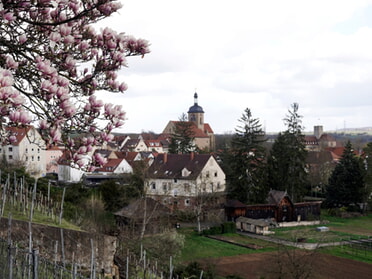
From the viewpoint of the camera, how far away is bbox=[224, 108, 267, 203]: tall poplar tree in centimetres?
4119

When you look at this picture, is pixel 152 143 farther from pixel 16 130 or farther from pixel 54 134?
pixel 54 134

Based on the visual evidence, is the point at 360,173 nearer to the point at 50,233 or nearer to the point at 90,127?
the point at 50,233

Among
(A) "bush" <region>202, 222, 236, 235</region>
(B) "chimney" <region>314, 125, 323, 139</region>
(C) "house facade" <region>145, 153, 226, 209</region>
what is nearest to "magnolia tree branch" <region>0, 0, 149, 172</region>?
(A) "bush" <region>202, 222, 236, 235</region>

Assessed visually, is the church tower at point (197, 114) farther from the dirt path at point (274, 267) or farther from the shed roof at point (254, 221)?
the dirt path at point (274, 267)

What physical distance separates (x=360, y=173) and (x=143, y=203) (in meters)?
27.6

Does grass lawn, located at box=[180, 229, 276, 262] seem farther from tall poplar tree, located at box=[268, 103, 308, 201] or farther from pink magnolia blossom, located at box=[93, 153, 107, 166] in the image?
pink magnolia blossom, located at box=[93, 153, 107, 166]

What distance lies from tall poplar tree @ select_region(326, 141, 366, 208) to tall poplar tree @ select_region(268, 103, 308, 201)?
3.35m

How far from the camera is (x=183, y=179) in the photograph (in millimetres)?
40844

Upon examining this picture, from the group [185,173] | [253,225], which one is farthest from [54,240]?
[185,173]

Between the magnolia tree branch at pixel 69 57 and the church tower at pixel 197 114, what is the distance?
9959 cm

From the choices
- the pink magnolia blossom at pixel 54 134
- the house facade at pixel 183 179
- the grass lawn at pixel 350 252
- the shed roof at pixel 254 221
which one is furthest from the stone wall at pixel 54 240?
the house facade at pixel 183 179

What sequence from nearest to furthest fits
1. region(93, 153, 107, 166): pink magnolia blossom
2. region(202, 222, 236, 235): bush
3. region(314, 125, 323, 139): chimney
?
region(93, 153, 107, 166): pink magnolia blossom → region(202, 222, 236, 235): bush → region(314, 125, 323, 139): chimney

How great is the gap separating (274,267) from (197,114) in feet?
277

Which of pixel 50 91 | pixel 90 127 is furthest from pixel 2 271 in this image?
pixel 50 91
